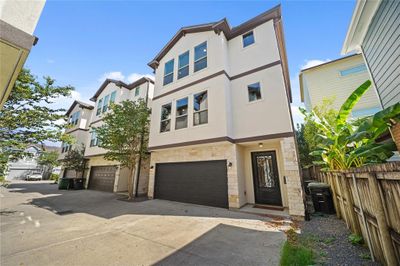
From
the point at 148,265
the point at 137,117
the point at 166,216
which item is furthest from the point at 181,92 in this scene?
the point at 148,265

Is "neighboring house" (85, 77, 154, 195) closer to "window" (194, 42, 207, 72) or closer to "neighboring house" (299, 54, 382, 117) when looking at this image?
"window" (194, 42, 207, 72)

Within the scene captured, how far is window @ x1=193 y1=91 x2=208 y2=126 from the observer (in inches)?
356

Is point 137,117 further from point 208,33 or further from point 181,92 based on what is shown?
point 208,33

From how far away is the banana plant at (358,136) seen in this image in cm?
316

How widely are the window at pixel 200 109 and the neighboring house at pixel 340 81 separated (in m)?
10.3

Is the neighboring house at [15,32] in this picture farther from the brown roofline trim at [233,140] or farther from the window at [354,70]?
the window at [354,70]

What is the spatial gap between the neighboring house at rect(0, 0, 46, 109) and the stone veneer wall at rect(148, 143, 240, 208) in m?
7.65

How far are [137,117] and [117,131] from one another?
1.67 m

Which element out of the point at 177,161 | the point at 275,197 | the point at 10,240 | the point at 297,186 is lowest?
the point at 10,240

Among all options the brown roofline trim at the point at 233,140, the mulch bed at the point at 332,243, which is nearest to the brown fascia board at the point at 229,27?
the brown roofline trim at the point at 233,140

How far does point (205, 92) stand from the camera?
368 inches

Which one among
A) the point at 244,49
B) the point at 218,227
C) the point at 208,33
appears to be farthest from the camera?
the point at 208,33

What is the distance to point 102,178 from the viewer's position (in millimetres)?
16125

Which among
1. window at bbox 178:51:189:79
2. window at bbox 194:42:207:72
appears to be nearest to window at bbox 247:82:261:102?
window at bbox 194:42:207:72
